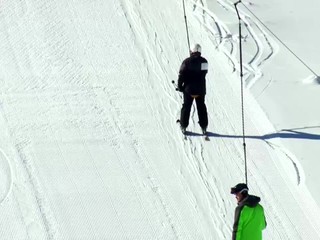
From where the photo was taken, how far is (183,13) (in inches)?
615

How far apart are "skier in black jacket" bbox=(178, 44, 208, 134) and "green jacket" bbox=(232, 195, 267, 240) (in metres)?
2.85

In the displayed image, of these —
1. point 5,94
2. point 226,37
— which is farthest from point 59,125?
point 226,37

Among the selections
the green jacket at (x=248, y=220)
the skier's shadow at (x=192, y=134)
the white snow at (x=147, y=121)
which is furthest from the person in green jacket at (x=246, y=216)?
the skier's shadow at (x=192, y=134)

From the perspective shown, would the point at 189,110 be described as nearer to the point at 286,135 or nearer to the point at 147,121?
the point at 147,121

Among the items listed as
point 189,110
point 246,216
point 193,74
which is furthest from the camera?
point 189,110

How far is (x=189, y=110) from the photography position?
41.2 ft

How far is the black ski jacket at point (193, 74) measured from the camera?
12.1 metres

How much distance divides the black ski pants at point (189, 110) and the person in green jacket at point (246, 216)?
112 inches

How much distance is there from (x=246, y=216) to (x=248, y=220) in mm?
64

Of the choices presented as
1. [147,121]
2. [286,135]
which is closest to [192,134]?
[147,121]

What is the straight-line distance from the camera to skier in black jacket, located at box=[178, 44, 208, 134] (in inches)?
476

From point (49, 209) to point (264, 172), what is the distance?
2868 millimetres

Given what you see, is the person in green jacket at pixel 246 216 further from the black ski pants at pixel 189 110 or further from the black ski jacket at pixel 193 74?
the black ski pants at pixel 189 110

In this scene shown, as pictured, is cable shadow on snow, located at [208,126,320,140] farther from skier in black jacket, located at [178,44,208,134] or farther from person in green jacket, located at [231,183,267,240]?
person in green jacket, located at [231,183,267,240]
